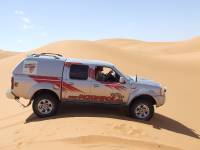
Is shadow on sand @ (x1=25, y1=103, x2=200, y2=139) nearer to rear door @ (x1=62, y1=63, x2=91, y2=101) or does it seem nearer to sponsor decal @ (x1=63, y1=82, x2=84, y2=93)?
rear door @ (x1=62, y1=63, x2=91, y2=101)

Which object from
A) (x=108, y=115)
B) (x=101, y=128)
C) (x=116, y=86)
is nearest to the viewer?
(x=101, y=128)

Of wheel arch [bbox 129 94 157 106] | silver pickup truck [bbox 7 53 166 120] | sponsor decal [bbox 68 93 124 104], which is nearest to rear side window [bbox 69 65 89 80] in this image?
silver pickup truck [bbox 7 53 166 120]

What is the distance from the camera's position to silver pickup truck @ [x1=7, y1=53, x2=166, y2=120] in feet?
41.5

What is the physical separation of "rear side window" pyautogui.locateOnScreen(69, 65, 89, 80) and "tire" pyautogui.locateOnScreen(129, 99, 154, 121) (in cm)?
167

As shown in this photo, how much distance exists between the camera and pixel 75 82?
12.7 metres

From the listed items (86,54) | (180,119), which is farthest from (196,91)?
(86,54)

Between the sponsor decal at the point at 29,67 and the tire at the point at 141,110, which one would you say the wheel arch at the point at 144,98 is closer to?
the tire at the point at 141,110

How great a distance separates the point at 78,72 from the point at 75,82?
329 mm

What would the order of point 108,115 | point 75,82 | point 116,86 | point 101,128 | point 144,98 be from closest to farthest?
point 101,128
point 108,115
point 75,82
point 116,86
point 144,98

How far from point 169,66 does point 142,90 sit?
15448 millimetres

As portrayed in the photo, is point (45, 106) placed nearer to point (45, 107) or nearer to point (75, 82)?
point (45, 107)

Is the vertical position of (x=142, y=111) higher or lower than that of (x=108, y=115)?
higher

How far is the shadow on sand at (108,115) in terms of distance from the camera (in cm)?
1248

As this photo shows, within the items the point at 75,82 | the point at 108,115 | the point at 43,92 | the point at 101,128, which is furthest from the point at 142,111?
the point at 43,92
